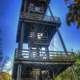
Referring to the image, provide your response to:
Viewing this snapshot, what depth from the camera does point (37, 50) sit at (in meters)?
20.0

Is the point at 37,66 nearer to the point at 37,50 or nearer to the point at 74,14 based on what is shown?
the point at 37,50

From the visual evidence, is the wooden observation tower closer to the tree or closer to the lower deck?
the lower deck

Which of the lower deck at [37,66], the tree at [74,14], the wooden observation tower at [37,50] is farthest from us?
the wooden observation tower at [37,50]

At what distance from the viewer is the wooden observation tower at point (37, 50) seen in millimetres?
18594

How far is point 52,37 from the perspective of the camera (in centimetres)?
2619

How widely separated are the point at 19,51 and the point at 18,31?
26.3ft

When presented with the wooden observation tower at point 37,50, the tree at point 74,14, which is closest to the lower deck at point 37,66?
the wooden observation tower at point 37,50

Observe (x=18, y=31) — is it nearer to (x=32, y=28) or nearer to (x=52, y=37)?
(x=32, y=28)

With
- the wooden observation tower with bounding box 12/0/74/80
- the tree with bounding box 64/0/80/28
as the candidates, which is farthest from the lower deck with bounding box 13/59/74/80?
the tree with bounding box 64/0/80/28

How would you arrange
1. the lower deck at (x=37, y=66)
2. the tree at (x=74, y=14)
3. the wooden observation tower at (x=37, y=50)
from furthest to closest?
the wooden observation tower at (x=37, y=50), the lower deck at (x=37, y=66), the tree at (x=74, y=14)

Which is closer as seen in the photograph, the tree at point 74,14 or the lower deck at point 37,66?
the tree at point 74,14

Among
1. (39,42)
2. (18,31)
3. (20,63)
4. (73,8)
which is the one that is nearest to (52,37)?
(39,42)

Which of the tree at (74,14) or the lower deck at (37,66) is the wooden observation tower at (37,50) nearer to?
the lower deck at (37,66)

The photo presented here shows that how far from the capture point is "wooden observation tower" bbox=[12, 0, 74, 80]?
18.6 metres
